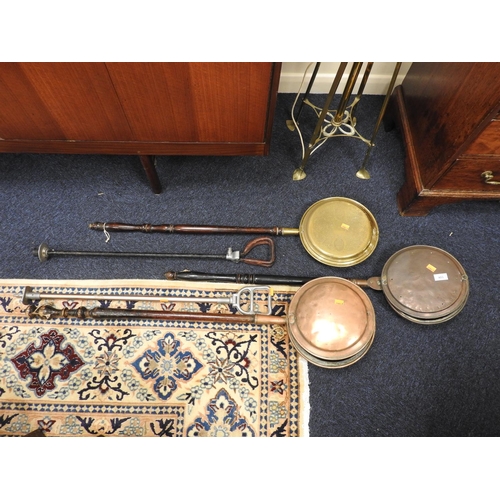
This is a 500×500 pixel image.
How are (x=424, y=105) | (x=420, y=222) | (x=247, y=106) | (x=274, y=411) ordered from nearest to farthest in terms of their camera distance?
(x=247, y=106), (x=274, y=411), (x=424, y=105), (x=420, y=222)

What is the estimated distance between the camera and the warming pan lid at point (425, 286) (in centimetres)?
138

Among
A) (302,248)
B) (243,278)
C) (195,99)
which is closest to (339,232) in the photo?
(302,248)

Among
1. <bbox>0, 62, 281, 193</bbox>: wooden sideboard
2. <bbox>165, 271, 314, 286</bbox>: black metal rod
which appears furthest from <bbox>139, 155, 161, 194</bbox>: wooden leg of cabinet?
<bbox>165, 271, 314, 286</bbox>: black metal rod

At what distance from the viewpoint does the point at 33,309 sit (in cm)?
144

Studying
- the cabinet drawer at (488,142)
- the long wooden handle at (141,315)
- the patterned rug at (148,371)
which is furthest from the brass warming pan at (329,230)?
the cabinet drawer at (488,142)

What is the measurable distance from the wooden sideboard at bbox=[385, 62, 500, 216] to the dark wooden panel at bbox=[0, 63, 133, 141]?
1089 millimetres

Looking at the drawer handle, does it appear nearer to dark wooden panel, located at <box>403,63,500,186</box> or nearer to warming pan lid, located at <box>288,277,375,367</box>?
dark wooden panel, located at <box>403,63,500,186</box>

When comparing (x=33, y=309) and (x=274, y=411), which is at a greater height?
(x=33, y=309)

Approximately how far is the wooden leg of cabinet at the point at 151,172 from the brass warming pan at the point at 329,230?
0.63 feet

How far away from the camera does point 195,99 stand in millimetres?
1154

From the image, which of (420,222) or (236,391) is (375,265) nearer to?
(420,222)

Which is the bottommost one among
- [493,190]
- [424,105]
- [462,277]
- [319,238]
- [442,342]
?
[442,342]

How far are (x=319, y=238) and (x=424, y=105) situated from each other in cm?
66

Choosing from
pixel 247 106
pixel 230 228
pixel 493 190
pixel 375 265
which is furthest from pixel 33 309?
pixel 493 190
